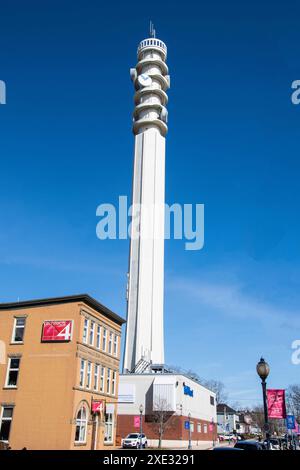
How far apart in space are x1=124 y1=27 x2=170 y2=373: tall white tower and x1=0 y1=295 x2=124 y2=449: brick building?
38325 millimetres

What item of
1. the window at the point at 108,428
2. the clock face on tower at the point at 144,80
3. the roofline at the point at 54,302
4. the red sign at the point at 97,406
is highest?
the clock face on tower at the point at 144,80

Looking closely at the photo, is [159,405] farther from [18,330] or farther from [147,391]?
[18,330]

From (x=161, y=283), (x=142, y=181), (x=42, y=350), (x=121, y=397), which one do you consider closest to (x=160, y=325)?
(x=161, y=283)

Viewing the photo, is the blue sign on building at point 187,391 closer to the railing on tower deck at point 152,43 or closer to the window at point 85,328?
the window at point 85,328

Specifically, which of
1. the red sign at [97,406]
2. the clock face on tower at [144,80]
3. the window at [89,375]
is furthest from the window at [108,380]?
the clock face on tower at [144,80]

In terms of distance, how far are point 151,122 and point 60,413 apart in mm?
71800

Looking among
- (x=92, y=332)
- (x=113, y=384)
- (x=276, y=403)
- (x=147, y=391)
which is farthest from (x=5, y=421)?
(x=147, y=391)

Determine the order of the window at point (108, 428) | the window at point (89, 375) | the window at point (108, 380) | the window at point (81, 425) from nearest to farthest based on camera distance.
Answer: the window at point (81, 425), the window at point (89, 375), the window at point (108, 428), the window at point (108, 380)

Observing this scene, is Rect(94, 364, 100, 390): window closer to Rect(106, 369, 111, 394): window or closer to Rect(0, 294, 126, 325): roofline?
Rect(106, 369, 111, 394): window

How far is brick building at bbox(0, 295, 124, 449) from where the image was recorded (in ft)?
113

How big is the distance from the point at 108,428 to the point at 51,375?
33.3 ft

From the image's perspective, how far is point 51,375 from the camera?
3594 centimetres

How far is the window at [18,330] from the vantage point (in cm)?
3794
